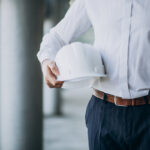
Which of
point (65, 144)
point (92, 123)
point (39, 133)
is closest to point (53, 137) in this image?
point (65, 144)

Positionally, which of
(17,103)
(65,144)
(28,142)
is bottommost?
(65,144)

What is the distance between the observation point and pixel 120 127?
1.29m

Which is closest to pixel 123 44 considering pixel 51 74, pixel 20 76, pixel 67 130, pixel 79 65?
pixel 79 65

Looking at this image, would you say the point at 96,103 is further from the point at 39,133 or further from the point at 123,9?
the point at 39,133

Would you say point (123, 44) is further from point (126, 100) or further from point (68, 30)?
point (68, 30)

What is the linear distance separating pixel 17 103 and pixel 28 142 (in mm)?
450

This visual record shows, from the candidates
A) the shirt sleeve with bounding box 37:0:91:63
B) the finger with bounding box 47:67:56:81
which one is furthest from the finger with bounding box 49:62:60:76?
the shirt sleeve with bounding box 37:0:91:63

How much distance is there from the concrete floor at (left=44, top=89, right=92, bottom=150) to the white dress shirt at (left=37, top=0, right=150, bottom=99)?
3.42 m

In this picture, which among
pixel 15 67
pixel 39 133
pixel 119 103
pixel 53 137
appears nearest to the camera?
pixel 119 103

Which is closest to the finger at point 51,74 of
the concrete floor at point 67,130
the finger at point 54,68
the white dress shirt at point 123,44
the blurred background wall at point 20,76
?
the finger at point 54,68

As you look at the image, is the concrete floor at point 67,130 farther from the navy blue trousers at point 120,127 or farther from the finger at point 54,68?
the finger at point 54,68

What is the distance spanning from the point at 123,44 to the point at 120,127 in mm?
333

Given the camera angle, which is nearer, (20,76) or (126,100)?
(126,100)

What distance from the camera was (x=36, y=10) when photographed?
11.2ft
